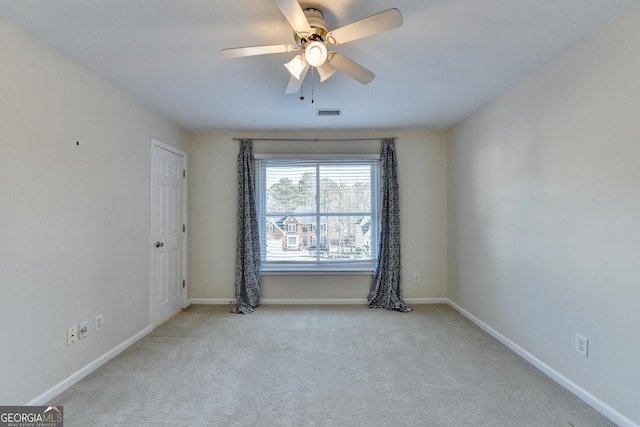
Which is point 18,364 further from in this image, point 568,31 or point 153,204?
point 568,31

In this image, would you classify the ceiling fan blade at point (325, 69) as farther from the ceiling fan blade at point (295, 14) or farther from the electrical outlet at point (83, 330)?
the electrical outlet at point (83, 330)

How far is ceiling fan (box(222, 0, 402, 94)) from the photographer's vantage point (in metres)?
1.42

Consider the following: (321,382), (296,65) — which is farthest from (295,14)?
(321,382)

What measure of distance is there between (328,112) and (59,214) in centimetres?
253

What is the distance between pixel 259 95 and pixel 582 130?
251 cm

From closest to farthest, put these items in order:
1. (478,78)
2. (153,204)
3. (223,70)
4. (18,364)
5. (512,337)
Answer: (18,364)
(223,70)
(478,78)
(512,337)
(153,204)

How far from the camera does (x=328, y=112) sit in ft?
10.9

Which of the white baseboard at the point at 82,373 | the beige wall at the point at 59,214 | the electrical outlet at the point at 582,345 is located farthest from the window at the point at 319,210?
the electrical outlet at the point at 582,345

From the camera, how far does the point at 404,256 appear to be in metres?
4.11

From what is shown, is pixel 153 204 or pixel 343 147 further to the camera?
pixel 343 147

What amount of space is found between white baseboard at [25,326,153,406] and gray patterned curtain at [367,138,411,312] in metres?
2.71

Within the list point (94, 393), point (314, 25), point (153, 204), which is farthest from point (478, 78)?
point (94, 393)

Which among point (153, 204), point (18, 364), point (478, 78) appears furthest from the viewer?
point (153, 204)

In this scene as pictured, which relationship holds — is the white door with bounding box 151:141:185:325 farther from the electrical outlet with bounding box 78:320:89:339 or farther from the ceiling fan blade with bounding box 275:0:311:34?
the ceiling fan blade with bounding box 275:0:311:34
